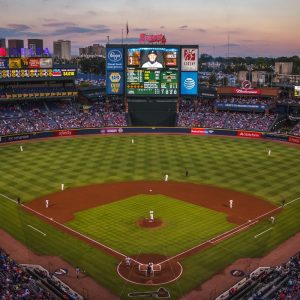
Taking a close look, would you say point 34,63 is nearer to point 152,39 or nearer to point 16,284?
point 152,39

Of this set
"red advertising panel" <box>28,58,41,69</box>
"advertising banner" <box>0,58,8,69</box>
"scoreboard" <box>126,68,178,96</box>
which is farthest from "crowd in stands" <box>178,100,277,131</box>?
"advertising banner" <box>0,58,8,69</box>

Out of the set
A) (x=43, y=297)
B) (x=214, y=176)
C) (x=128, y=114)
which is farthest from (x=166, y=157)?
(x=43, y=297)

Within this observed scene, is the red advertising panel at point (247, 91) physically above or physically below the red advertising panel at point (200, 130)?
above

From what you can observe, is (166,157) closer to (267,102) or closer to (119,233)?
(119,233)

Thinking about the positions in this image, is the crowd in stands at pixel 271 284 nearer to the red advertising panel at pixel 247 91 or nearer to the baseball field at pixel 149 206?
the baseball field at pixel 149 206

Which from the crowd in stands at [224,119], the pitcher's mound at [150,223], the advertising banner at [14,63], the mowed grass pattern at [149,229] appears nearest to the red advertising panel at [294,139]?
the crowd in stands at [224,119]

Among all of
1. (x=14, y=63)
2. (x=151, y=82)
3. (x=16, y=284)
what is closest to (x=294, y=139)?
(x=151, y=82)

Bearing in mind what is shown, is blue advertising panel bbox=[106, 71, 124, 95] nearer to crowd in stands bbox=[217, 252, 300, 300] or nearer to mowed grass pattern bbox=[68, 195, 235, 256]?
mowed grass pattern bbox=[68, 195, 235, 256]
